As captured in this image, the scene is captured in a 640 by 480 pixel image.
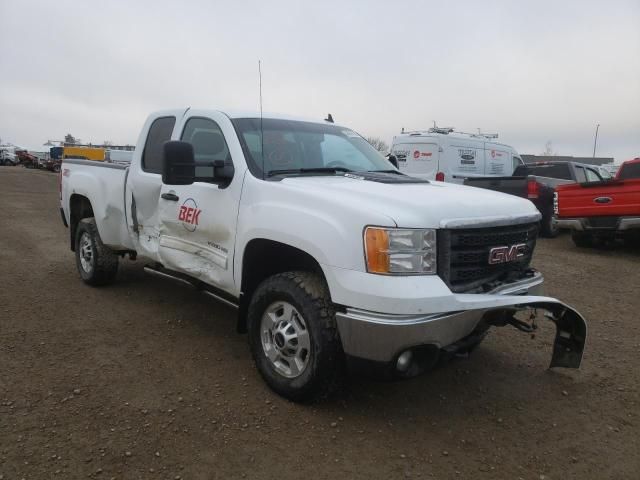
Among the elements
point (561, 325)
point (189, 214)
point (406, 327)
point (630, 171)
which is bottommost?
point (561, 325)

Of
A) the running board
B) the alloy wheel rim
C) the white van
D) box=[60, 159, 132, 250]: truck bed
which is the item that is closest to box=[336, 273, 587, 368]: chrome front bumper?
the alloy wheel rim

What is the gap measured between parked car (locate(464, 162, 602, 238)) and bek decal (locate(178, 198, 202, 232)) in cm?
808

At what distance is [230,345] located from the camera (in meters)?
4.30

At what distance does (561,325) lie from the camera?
11.8 feet

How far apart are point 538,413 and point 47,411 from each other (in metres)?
3.14

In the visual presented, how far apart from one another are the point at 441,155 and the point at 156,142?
823 cm

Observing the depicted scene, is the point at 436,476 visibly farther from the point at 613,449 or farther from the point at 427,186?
the point at 427,186

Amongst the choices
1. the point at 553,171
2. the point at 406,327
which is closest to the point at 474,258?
the point at 406,327

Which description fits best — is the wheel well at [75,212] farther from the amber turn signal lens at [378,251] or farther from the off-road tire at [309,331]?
the amber turn signal lens at [378,251]

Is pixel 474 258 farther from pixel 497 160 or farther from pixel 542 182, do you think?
pixel 497 160

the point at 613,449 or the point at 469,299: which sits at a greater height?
the point at 469,299

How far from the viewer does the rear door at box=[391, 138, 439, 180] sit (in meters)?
11.8

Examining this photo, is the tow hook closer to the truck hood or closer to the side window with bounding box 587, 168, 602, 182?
the truck hood

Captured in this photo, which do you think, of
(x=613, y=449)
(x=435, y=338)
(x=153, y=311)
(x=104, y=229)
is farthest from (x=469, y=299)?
(x=104, y=229)
